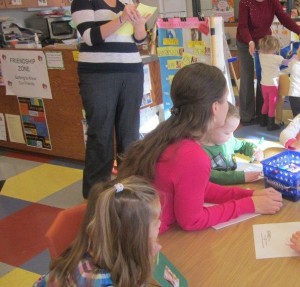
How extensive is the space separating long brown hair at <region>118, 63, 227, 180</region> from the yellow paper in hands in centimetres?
96

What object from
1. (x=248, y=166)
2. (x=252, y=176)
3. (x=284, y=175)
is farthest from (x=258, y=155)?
(x=284, y=175)

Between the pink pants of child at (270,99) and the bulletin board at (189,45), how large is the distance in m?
0.95

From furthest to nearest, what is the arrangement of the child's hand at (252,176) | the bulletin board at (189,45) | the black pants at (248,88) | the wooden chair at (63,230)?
the black pants at (248,88) < the bulletin board at (189,45) < the child's hand at (252,176) < the wooden chair at (63,230)

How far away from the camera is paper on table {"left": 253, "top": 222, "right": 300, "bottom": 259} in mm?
1091

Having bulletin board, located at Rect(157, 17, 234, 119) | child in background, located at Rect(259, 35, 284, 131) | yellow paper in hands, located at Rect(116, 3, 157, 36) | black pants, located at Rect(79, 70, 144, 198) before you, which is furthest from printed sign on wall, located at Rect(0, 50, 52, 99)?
child in background, located at Rect(259, 35, 284, 131)

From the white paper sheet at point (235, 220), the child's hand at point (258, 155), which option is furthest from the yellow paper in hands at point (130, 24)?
the white paper sheet at point (235, 220)

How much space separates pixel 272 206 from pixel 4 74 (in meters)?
3.14

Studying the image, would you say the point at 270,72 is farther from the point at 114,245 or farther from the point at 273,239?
the point at 114,245

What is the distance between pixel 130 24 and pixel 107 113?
1.77ft

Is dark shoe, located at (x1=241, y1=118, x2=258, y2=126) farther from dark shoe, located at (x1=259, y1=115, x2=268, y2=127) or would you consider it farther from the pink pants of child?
the pink pants of child

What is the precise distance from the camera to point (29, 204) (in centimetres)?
299

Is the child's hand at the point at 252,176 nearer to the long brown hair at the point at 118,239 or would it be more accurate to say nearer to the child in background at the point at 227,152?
the child in background at the point at 227,152

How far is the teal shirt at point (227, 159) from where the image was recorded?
157 cm

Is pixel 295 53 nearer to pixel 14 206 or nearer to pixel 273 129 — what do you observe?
pixel 273 129
